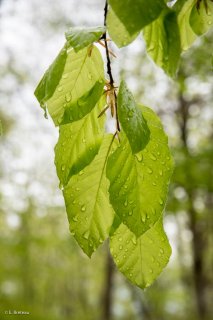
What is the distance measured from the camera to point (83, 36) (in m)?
0.36

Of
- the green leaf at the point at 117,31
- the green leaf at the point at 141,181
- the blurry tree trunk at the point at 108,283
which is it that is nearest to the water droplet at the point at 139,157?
the green leaf at the point at 141,181

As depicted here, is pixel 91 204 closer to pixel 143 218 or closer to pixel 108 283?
pixel 143 218

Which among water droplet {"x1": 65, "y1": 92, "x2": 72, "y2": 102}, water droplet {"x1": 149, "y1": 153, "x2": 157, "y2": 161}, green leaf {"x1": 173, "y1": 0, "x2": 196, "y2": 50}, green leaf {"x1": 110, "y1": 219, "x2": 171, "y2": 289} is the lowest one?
green leaf {"x1": 110, "y1": 219, "x2": 171, "y2": 289}

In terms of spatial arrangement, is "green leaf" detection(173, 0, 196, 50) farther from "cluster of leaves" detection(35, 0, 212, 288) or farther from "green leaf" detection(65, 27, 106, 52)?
"green leaf" detection(65, 27, 106, 52)

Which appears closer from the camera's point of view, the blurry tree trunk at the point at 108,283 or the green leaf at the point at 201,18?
the green leaf at the point at 201,18

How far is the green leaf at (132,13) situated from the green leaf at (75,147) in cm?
12

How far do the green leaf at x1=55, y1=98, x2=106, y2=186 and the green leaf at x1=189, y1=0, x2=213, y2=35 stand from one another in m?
0.14

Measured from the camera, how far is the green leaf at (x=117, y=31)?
34cm

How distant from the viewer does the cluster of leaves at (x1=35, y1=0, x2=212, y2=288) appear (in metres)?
0.37

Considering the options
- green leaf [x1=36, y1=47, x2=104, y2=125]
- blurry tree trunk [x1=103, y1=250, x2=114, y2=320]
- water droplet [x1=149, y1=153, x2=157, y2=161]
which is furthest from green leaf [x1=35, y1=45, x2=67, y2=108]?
blurry tree trunk [x1=103, y1=250, x2=114, y2=320]

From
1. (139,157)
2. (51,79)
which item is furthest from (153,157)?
(51,79)

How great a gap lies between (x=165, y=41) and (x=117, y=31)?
0.08 m

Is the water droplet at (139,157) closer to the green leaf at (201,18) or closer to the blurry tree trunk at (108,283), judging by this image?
the green leaf at (201,18)

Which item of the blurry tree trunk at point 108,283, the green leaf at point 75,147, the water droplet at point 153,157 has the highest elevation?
the green leaf at point 75,147
